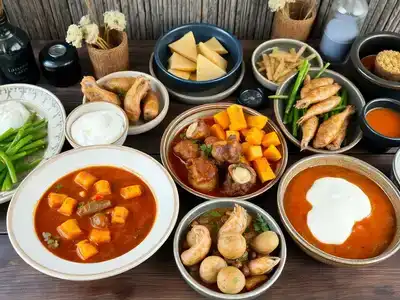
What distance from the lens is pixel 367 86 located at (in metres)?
2.10

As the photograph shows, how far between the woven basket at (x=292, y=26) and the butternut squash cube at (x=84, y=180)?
1277 millimetres

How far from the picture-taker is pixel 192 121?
207cm

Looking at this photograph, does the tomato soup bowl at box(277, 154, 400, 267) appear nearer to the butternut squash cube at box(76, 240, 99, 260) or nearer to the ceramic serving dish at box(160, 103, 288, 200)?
the ceramic serving dish at box(160, 103, 288, 200)

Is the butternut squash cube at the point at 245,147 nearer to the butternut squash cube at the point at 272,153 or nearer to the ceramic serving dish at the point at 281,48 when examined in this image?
the butternut squash cube at the point at 272,153

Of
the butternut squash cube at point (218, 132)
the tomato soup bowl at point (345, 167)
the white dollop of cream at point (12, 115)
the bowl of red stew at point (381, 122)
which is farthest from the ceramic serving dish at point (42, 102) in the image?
the bowl of red stew at point (381, 122)

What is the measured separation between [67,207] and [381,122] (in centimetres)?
141

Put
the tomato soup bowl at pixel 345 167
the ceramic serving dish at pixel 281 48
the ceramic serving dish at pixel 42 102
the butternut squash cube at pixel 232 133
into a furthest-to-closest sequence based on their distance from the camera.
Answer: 1. the ceramic serving dish at pixel 281 48
2. the ceramic serving dish at pixel 42 102
3. the butternut squash cube at pixel 232 133
4. the tomato soup bowl at pixel 345 167

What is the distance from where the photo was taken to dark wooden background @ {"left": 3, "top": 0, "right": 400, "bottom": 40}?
2.31 metres

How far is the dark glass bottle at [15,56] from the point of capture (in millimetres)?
2020

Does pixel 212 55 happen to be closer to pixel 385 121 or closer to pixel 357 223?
pixel 385 121

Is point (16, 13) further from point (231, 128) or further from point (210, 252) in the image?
point (210, 252)

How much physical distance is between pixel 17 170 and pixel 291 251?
1.18 m

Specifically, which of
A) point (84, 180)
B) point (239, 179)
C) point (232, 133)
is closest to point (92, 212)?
point (84, 180)

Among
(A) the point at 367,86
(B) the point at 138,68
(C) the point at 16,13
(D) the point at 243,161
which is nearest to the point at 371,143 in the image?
(A) the point at 367,86
